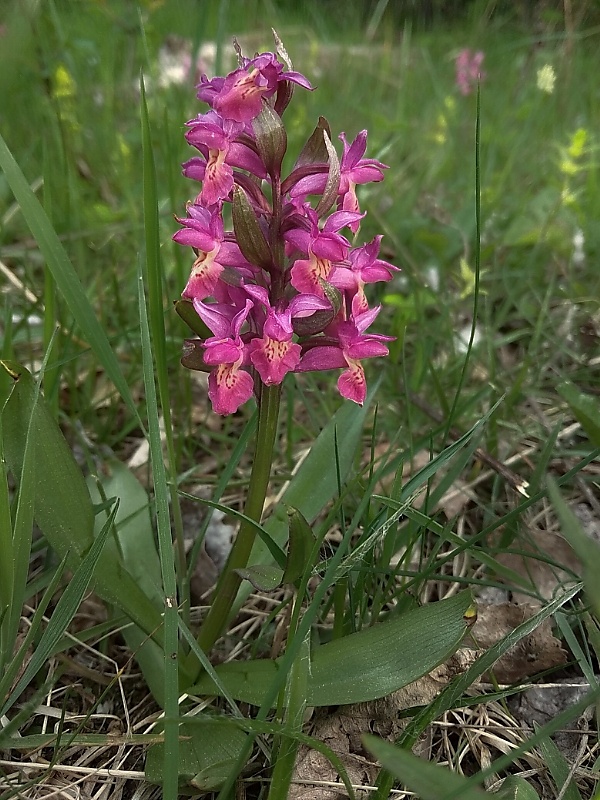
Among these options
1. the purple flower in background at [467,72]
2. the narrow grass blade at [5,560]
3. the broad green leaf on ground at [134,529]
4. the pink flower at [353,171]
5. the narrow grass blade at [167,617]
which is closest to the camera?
the narrow grass blade at [167,617]

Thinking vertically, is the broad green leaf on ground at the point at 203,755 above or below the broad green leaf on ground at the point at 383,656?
below

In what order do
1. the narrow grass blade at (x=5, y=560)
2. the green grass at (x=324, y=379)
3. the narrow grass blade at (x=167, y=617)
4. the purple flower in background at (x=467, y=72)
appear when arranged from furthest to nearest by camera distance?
the purple flower in background at (x=467, y=72) → the green grass at (x=324, y=379) → the narrow grass blade at (x=5, y=560) → the narrow grass blade at (x=167, y=617)

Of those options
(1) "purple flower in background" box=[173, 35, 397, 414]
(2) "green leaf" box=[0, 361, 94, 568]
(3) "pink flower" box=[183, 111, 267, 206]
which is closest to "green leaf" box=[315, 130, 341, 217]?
(1) "purple flower in background" box=[173, 35, 397, 414]

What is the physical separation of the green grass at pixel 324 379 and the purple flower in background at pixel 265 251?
0.35 feet

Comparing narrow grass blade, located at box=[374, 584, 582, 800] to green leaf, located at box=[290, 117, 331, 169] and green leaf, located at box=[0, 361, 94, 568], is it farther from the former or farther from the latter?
green leaf, located at box=[290, 117, 331, 169]

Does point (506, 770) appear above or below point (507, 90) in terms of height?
below

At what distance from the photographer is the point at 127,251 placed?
2.21 metres

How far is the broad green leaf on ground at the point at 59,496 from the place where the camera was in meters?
0.92

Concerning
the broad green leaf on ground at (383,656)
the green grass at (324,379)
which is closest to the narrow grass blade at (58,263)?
the green grass at (324,379)

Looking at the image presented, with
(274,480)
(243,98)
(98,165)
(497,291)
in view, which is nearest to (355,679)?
(274,480)

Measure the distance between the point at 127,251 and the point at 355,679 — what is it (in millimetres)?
1740

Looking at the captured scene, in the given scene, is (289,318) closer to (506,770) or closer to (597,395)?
(506,770)

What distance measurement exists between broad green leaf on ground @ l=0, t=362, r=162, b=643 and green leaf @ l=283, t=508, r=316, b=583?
0.27 m

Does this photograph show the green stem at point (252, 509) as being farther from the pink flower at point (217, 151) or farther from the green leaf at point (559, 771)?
the green leaf at point (559, 771)
